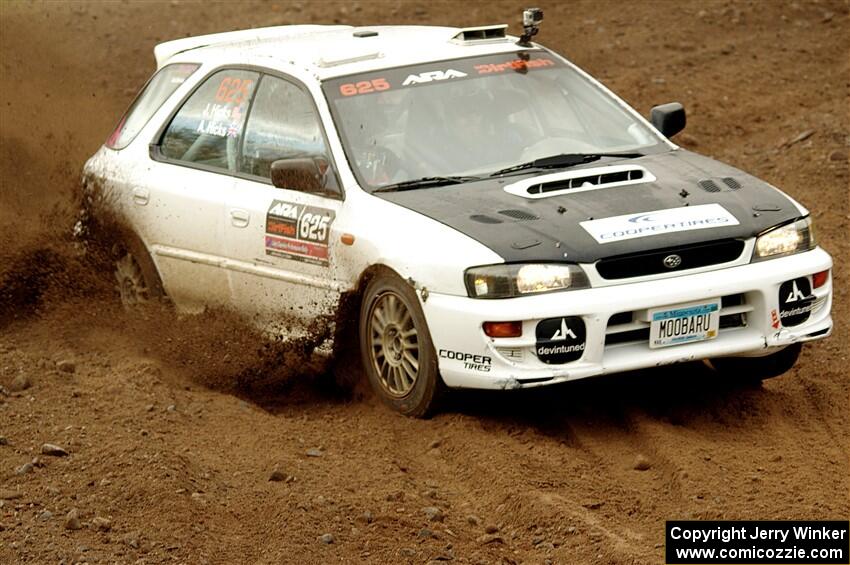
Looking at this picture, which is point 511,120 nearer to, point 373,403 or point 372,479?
point 373,403

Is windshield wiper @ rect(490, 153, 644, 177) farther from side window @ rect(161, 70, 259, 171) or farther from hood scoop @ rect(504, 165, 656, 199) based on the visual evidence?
side window @ rect(161, 70, 259, 171)

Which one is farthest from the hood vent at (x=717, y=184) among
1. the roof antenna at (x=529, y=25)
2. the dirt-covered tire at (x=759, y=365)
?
the roof antenna at (x=529, y=25)

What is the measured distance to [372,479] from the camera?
6363 millimetres

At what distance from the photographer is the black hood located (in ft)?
21.7

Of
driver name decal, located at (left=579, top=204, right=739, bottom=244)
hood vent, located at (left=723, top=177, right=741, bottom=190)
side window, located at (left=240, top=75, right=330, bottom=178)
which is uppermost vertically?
side window, located at (left=240, top=75, right=330, bottom=178)

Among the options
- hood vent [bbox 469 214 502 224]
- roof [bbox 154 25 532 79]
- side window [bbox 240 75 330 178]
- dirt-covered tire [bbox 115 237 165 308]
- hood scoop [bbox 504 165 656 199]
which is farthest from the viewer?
dirt-covered tire [bbox 115 237 165 308]

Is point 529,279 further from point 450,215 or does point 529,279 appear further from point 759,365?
point 759,365

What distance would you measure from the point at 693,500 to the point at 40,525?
2.45 meters

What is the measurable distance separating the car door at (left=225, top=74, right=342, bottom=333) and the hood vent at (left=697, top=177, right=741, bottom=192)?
1705mm

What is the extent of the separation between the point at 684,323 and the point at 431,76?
2057mm

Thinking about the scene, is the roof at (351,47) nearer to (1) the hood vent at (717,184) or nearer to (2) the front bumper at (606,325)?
(1) the hood vent at (717,184)

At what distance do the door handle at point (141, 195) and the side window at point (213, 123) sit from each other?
24cm

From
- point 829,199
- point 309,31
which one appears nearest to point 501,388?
point 309,31

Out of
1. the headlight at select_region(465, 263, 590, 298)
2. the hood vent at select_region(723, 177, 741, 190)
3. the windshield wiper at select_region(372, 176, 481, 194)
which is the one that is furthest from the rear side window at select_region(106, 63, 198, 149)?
the hood vent at select_region(723, 177, 741, 190)
